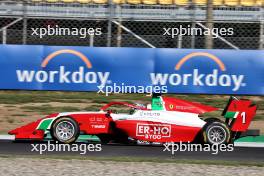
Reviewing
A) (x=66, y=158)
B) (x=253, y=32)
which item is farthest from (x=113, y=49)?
(x=66, y=158)

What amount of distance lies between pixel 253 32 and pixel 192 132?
682cm

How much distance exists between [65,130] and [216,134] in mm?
2167

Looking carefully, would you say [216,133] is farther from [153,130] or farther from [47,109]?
[47,109]

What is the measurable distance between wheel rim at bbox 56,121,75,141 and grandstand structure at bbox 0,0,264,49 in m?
5.67

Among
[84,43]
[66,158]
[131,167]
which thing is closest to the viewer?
[131,167]

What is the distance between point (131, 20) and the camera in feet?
51.0

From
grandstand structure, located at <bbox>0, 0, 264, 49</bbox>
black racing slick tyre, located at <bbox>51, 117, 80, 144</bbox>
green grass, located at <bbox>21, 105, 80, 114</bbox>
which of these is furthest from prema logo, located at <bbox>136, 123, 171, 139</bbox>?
grandstand structure, located at <bbox>0, 0, 264, 49</bbox>

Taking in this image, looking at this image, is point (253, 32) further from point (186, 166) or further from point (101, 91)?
point (186, 166)

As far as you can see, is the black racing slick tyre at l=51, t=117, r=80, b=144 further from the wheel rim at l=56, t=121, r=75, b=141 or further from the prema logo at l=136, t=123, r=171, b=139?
the prema logo at l=136, t=123, r=171, b=139

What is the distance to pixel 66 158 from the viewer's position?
8.03 meters

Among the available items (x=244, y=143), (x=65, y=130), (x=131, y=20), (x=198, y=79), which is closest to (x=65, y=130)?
(x=65, y=130)

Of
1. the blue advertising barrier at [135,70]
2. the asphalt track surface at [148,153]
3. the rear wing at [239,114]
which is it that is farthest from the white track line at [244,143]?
the blue advertising barrier at [135,70]

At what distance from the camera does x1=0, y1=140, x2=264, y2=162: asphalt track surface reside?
27.9 ft

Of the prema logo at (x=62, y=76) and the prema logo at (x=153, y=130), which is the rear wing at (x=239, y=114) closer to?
the prema logo at (x=153, y=130)
